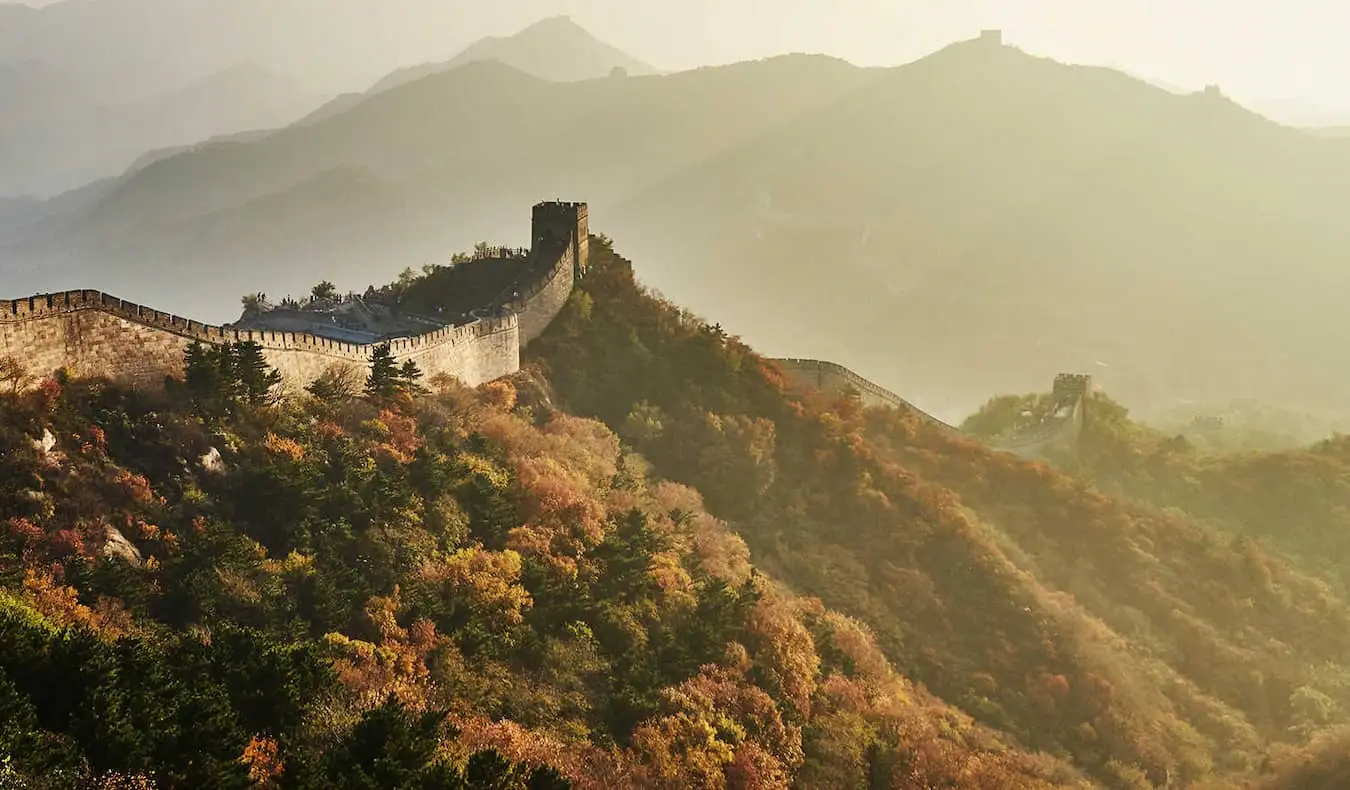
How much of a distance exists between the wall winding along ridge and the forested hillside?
5.85m

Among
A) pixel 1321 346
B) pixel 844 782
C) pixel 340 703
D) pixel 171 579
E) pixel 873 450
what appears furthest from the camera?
pixel 1321 346

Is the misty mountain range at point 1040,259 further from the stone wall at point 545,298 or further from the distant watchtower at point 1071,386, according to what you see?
the stone wall at point 545,298

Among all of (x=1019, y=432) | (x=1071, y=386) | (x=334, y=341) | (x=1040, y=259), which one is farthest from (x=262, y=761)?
(x=1040, y=259)

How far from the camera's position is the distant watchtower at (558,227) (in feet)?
122

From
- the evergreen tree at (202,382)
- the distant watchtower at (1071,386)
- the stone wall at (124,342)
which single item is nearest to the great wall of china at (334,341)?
the stone wall at (124,342)

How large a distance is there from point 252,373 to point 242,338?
142cm

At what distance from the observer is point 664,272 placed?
183 metres

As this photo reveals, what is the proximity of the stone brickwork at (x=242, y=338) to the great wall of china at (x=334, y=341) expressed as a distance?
0.07 ft

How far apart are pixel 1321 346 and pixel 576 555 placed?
490 ft

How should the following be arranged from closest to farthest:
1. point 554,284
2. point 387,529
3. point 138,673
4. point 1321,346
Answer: point 138,673, point 387,529, point 554,284, point 1321,346

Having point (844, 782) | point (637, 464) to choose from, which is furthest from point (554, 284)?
point (844, 782)

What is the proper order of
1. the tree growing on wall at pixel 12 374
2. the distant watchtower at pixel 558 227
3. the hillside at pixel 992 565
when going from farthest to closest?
the distant watchtower at pixel 558 227, the hillside at pixel 992 565, the tree growing on wall at pixel 12 374

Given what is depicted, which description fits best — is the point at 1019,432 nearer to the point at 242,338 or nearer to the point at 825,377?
the point at 825,377

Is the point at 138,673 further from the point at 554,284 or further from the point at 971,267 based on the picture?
the point at 971,267
